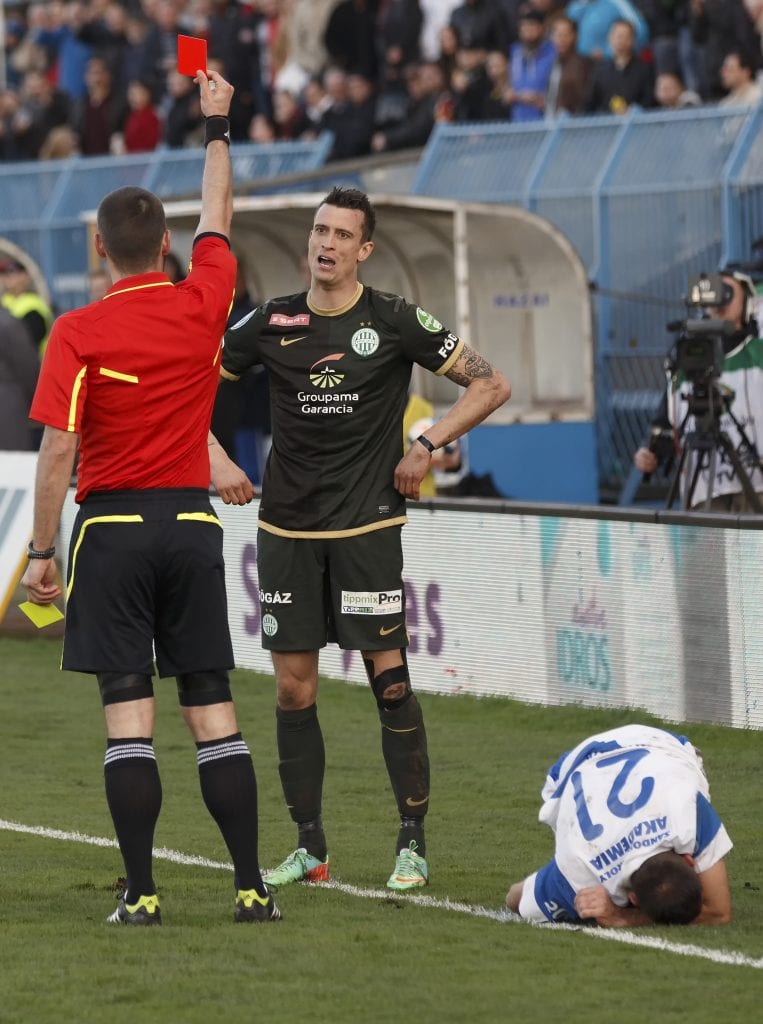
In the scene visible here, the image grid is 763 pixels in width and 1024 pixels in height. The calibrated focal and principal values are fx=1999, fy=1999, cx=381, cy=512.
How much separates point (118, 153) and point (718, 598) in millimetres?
13305

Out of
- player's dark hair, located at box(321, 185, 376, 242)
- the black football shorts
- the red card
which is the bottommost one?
the black football shorts

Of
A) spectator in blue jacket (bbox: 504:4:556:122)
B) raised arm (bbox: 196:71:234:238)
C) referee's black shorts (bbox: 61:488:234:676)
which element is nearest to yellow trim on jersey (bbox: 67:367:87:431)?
referee's black shorts (bbox: 61:488:234:676)

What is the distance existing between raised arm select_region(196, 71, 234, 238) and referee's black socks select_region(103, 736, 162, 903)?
5.01 feet

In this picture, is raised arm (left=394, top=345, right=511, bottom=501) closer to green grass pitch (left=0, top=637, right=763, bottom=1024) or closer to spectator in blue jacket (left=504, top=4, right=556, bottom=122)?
green grass pitch (left=0, top=637, right=763, bottom=1024)

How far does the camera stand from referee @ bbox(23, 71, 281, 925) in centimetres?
548

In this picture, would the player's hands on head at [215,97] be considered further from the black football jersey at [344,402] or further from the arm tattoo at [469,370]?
the arm tattoo at [469,370]

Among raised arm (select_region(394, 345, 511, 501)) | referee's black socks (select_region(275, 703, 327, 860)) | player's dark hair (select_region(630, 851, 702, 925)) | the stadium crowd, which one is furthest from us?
the stadium crowd

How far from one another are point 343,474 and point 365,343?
16.2 inches

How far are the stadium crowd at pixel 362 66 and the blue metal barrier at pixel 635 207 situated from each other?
20.9 inches

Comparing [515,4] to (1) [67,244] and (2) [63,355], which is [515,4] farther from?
(2) [63,355]

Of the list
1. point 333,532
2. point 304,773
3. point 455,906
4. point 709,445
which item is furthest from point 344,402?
point 709,445

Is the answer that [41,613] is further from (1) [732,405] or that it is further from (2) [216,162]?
(1) [732,405]

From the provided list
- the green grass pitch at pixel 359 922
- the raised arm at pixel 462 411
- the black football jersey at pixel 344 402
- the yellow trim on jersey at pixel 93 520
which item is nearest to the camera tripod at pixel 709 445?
the green grass pitch at pixel 359 922

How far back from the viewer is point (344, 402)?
620cm
